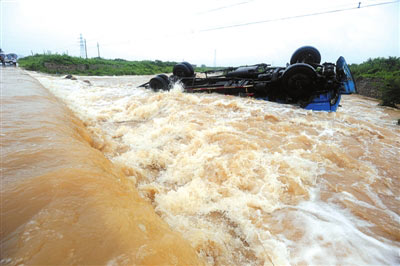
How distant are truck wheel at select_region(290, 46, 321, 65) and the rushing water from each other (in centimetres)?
564

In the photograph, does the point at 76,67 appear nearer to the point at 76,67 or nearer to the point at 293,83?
the point at 76,67

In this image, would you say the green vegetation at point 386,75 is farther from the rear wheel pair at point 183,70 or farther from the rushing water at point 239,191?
the rear wheel pair at point 183,70

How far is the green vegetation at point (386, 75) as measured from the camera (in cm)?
1243

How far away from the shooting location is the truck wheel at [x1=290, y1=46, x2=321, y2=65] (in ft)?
33.4

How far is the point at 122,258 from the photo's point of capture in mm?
1276

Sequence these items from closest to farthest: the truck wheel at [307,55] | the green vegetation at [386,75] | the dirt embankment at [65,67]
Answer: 1. the truck wheel at [307,55]
2. the green vegetation at [386,75]
3. the dirt embankment at [65,67]

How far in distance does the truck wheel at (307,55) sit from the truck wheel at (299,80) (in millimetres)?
3118

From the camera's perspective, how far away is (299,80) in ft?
25.5

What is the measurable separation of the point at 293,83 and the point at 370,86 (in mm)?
13600

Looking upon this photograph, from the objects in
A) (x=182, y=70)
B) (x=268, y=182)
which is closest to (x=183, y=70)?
(x=182, y=70)

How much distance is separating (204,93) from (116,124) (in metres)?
4.67

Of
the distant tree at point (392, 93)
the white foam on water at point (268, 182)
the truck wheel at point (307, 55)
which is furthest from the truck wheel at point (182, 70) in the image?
the distant tree at point (392, 93)

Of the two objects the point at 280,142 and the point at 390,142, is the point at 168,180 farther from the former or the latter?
the point at 390,142

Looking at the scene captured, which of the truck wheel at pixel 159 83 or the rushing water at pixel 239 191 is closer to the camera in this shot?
the rushing water at pixel 239 191
